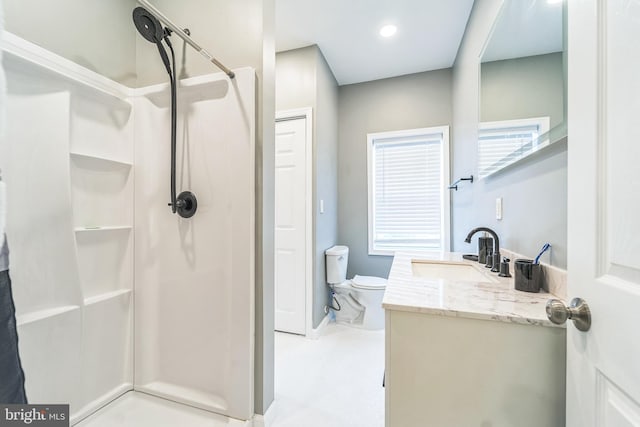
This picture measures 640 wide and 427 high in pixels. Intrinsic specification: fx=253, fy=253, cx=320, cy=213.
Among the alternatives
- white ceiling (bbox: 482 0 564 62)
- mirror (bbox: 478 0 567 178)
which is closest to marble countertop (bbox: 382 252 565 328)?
mirror (bbox: 478 0 567 178)

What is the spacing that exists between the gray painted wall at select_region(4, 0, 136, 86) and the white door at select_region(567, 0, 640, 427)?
6.47ft

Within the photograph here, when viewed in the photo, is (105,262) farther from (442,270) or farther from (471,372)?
(442,270)

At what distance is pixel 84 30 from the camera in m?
1.31

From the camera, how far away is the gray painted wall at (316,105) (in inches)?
93.7

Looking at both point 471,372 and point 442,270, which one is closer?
point 471,372

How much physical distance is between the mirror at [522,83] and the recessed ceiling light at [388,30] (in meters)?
0.91

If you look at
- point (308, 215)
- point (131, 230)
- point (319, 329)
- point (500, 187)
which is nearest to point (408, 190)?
point (308, 215)

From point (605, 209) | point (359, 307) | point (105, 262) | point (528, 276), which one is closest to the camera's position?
point (605, 209)

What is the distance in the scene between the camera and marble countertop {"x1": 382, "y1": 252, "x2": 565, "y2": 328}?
0.73 m

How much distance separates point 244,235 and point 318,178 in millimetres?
1289

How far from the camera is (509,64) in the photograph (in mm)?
1282

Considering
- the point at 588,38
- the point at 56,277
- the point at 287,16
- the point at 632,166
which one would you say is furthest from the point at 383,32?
the point at 56,277

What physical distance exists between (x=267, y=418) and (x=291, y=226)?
1477mm

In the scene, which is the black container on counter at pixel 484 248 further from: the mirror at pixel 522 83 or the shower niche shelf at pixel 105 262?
the shower niche shelf at pixel 105 262
